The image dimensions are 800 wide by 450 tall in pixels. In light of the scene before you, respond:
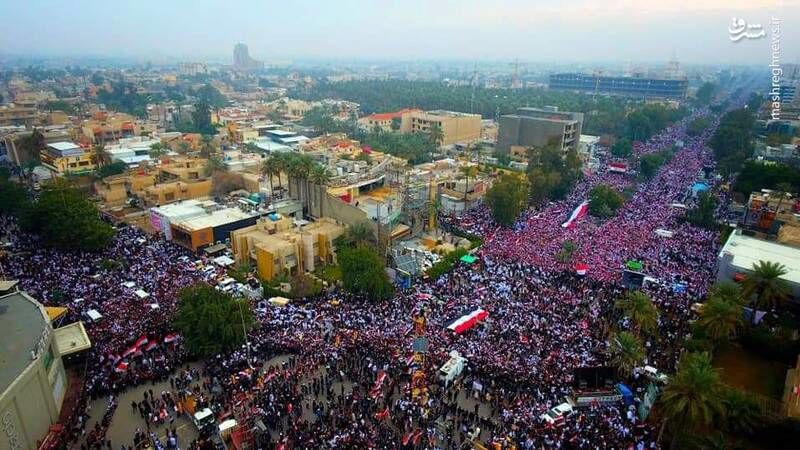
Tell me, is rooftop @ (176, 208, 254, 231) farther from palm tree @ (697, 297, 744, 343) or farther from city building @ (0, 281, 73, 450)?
palm tree @ (697, 297, 744, 343)

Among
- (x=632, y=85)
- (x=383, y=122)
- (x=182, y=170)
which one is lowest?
(x=182, y=170)

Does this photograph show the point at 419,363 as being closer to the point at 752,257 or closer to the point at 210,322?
the point at 210,322

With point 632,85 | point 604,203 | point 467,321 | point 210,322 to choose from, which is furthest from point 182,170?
point 632,85

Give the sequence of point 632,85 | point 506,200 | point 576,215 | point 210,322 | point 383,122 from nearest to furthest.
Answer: point 210,322 < point 506,200 < point 576,215 < point 383,122 < point 632,85

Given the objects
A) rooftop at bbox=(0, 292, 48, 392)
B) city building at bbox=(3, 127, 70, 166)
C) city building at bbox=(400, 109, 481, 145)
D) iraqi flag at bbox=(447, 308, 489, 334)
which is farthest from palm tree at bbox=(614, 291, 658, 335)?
city building at bbox=(3, 127, 70, 166)

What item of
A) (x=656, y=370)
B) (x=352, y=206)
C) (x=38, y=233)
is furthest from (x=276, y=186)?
(x=656, y=370)

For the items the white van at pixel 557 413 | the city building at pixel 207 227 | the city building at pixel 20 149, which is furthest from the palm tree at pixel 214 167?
the white van at pixel 557 413

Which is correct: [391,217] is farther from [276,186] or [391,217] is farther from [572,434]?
[572,434]
